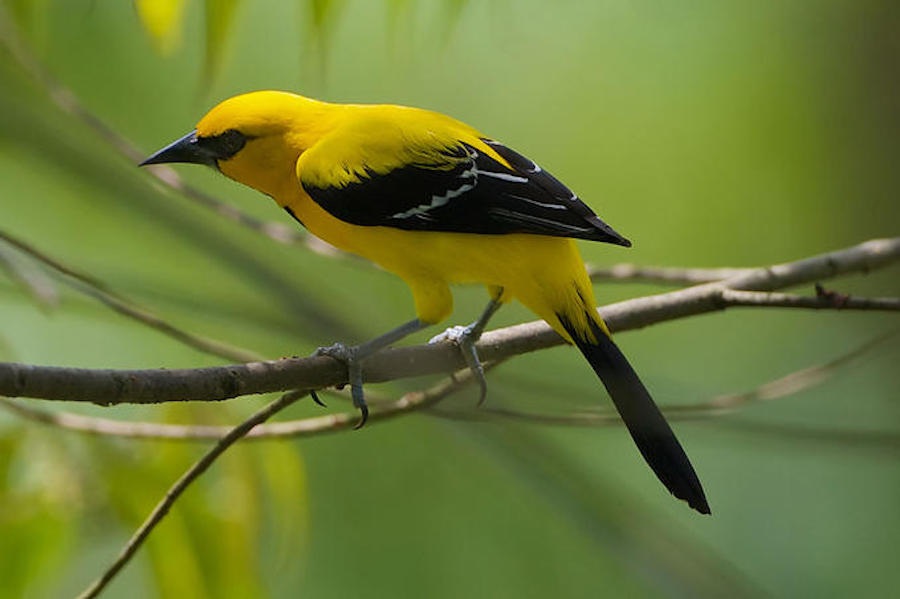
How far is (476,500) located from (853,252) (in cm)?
447

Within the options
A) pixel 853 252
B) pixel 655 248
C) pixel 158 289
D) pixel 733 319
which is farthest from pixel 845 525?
pixel 158 289

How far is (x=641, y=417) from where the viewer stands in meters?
2.63

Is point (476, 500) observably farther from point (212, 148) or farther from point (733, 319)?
point (212, 148)

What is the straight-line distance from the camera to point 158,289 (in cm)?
405

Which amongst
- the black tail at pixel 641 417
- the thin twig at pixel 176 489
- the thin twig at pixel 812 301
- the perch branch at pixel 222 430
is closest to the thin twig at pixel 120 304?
the perch branch at pixel 222 430

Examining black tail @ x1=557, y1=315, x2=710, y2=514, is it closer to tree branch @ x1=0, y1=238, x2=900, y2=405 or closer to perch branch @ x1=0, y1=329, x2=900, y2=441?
tree branch @ x1=0, y1=238, x2=900, y2=405

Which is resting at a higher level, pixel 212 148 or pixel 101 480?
pixel 212 148

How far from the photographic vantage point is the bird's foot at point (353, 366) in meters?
2.45

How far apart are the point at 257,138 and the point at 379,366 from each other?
3.01 ft

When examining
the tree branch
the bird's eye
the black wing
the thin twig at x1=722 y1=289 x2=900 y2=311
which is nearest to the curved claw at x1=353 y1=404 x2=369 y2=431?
the tree branch

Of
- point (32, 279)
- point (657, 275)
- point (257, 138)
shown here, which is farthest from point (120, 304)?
point (657, 275)

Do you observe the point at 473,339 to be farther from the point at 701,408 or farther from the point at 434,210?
the point at 701,408

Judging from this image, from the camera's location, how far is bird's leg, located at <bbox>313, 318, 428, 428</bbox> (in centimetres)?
246

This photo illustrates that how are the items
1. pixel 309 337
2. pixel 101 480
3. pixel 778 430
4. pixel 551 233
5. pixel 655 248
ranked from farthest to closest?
pixel 655 248, pixel 309 337, pixel 778 430, pixel 101 480, pixel 551 233
